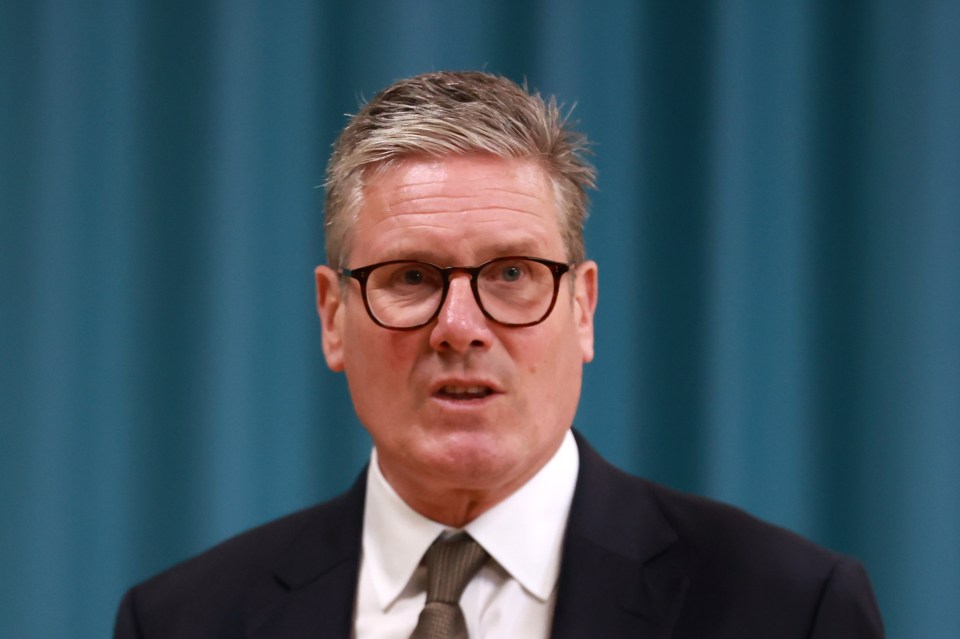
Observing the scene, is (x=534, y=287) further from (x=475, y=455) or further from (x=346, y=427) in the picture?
(x=346, y=427)

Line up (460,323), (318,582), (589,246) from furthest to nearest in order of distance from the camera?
(589,246) < (318,582) < (460,323)

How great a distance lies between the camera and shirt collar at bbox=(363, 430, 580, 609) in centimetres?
144

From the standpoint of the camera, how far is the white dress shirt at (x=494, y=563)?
142 cm

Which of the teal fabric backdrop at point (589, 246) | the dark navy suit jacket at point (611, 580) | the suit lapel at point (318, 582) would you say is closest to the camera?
the dark navy suit jacket at point (611, 580)

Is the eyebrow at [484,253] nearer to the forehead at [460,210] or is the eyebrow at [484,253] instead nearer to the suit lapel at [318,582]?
the forehead at [460,210]

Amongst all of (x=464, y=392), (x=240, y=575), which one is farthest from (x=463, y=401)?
(x=240, y=575)

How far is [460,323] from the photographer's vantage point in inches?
53.3

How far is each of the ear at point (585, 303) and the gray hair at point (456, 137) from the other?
0.9 inches

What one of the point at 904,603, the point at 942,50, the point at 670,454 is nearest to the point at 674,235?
the point at 670,454

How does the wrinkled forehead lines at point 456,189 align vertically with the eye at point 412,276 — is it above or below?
above

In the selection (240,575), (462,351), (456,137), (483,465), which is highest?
(456,137)

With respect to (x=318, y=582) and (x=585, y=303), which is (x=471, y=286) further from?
(x=318, y=582)

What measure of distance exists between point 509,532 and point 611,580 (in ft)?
0.44

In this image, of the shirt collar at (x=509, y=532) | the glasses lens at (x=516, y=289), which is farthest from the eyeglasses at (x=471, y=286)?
the shirt collar at (x=509, y=532)
